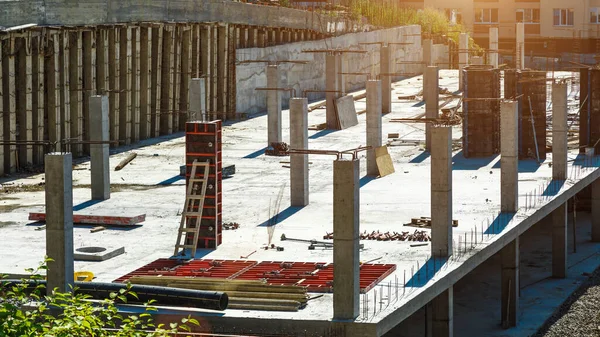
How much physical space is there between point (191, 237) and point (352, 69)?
4650 centimetres

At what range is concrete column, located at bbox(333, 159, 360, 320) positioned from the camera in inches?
883

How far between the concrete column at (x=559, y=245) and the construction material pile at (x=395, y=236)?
799 centimetres

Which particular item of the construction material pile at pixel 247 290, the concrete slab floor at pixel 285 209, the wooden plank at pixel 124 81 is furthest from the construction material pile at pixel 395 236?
the wooden plank at pixel 124 81

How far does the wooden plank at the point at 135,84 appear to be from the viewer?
164 feet

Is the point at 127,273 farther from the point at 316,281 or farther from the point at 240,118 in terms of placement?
Answer: the point at 240,118

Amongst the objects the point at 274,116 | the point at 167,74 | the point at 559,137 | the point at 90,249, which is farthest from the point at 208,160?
the point at 167,74

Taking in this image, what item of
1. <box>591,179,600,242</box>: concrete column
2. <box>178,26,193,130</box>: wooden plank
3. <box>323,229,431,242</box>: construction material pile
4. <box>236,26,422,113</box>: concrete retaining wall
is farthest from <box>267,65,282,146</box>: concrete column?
<box>323,229,431,242</box>: construction material pile

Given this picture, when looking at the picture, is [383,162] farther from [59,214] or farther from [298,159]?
[59,214]

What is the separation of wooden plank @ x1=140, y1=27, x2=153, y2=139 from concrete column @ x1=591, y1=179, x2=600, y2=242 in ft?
57.8

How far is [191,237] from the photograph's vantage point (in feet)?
98.3

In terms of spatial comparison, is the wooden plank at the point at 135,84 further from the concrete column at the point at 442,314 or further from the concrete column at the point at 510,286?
the concrete column at the point at 442,314

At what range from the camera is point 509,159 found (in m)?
34.4

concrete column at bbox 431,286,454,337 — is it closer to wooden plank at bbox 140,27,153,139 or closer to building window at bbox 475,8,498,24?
wooden plank at bbox 140,27,153,139

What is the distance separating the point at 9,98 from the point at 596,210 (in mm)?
19379
